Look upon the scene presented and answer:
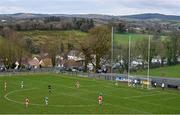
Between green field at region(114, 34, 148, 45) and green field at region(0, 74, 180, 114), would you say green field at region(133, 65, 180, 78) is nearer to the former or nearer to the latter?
green field at region(114, 34, 148, 45)

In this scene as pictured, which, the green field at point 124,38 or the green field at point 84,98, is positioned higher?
the green field at point 124,38

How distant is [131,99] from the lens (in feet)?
183

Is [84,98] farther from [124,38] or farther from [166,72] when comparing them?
[124,38]

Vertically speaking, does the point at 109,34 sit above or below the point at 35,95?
above

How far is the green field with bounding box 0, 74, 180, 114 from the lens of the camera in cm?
4841

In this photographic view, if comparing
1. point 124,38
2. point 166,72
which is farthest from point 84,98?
point 124,38

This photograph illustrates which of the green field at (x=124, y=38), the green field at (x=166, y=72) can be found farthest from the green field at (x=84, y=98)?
the green field at (x=124, y=38)

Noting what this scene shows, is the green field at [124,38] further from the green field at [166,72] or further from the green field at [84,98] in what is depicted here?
the green field at [84,98]

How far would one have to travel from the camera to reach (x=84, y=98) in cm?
5662

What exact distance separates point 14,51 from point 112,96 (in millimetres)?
55795

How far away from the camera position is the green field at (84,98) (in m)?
48.4

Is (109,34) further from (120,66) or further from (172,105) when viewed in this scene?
(172,105)

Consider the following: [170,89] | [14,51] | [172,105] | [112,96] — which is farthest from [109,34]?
[172,105]

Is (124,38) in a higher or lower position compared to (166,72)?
higher
